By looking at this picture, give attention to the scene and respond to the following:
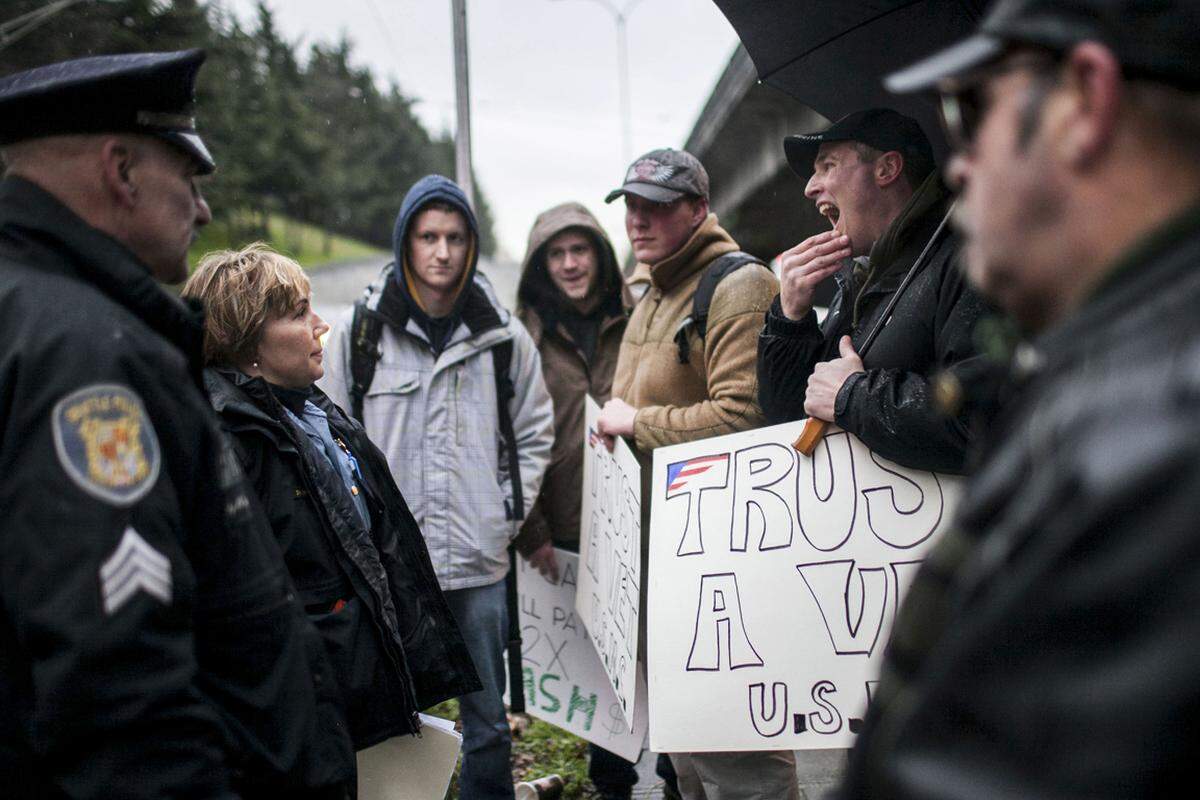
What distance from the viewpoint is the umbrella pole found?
7.41 ft

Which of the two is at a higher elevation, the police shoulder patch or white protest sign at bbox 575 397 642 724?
the police shoulder patch

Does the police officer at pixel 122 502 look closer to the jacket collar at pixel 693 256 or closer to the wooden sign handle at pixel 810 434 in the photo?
the wooden sign handle at pixel 810 434

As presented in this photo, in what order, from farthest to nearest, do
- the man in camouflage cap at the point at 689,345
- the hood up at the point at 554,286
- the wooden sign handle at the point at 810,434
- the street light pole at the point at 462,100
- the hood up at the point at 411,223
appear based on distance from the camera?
the street light pole at the point at 462,100, the hood up at the point at 554,286, the hood up at the point at 411,223, the man in camouflage cap at the point at 689,345, the wooden sign handle at the point at 810,434

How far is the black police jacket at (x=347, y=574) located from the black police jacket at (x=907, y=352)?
3.70ft

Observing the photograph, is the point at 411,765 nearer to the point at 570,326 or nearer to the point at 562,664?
the point at 562,664

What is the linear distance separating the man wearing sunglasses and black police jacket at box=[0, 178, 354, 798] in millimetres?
921

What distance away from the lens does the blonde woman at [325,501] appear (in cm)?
215

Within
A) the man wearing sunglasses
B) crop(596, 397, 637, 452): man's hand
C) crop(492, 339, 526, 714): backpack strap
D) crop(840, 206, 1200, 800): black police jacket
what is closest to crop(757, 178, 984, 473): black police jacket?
crop(596, 397, 637, 452): man's hand

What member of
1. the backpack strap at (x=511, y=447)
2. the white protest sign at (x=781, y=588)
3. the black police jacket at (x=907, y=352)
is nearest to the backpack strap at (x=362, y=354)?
the backpack strap at (x=511, y=447)

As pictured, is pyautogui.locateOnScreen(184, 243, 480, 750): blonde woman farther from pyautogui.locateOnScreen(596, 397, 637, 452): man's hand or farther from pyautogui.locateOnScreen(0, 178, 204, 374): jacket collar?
pyautogui.locateOnScreen(596, 397, 637, 452): man's hand

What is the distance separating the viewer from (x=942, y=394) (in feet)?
3.69

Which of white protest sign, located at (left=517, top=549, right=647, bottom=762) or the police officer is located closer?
the police officer

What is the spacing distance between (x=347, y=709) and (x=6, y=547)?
1047 millimetres

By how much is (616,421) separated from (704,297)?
0.48 meters
